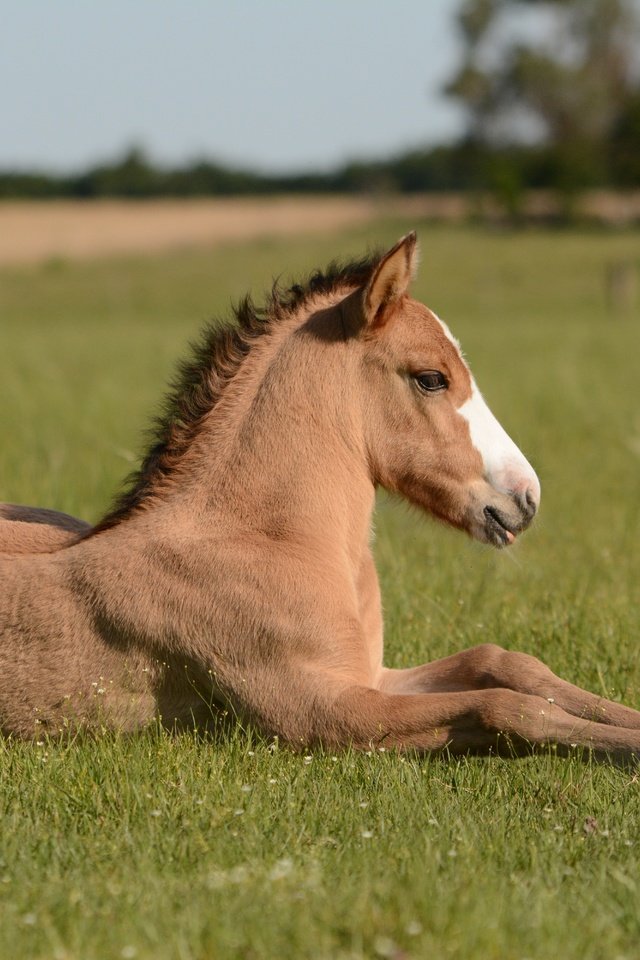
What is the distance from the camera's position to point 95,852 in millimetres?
3896

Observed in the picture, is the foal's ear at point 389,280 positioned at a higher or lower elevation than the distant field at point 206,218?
higher

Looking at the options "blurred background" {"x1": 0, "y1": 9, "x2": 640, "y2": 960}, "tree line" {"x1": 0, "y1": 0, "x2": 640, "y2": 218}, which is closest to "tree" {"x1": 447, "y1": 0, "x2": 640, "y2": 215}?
→ "tree line" {"x1": 0, "y1": 0, "x2": 640, "y2": 218}

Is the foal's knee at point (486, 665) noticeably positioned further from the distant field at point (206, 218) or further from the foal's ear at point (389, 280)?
the distant field at point (206, 218)

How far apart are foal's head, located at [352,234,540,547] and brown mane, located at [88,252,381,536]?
9.7 inches

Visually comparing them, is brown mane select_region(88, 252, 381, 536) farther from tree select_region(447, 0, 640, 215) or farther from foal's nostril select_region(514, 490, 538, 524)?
tree select_region(447, 0, 640, 215)

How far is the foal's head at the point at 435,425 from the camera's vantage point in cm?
511

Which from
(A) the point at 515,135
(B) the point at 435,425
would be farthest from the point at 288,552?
(A) the point at 515,135

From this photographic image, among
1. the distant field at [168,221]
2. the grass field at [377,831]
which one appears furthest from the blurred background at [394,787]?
the distant field at [168,221]

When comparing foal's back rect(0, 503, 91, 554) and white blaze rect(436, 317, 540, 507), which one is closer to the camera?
white blaze rect(436, 317, 540, 507)

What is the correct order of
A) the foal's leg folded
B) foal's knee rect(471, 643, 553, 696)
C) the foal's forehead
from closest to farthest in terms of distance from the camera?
the foal's leg folded
foal's knee rect(471, 643, 553, 696)
the foal's forehead

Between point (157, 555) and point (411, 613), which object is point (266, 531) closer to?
point (157, 555)

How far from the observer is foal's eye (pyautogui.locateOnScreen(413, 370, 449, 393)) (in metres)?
5.13

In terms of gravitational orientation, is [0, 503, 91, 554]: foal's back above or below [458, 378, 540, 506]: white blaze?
below

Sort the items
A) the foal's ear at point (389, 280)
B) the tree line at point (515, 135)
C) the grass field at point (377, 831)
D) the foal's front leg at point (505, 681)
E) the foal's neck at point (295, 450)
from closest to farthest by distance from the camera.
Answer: the grass field at point (377, 831) → the foal's front leg at point (505, 681) → the foal's ear at point (389, 280) → the foal's neck at point (295, 450) → the tree line at point (515, 135)
